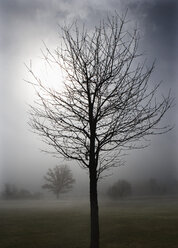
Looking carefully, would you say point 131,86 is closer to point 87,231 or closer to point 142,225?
point 87,231

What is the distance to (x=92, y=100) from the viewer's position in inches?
375

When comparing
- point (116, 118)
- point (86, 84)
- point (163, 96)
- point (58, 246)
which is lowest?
point (58, 246)

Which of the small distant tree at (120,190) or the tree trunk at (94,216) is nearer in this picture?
the tree trunk at (94,216)

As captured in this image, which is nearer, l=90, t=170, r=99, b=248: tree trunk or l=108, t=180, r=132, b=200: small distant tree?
l=90, t=170, r=99, b=248: tree trunk

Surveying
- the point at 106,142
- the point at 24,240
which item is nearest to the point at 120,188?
the point at 24,240

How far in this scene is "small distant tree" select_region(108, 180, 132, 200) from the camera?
80575mm

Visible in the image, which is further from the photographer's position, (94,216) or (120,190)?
(120,190)

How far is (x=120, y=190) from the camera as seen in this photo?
81.1 m

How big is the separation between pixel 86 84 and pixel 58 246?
9.18m

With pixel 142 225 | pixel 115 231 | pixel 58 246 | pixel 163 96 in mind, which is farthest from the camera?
pixel 142 225

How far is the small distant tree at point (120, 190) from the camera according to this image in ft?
264

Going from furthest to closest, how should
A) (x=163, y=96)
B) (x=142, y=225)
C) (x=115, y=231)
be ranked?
(x=142, y=225) < (x=115, y=231) < (x=163, y=96)

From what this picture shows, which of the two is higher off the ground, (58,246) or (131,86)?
(131,86)

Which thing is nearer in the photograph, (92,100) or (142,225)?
(92,100)
